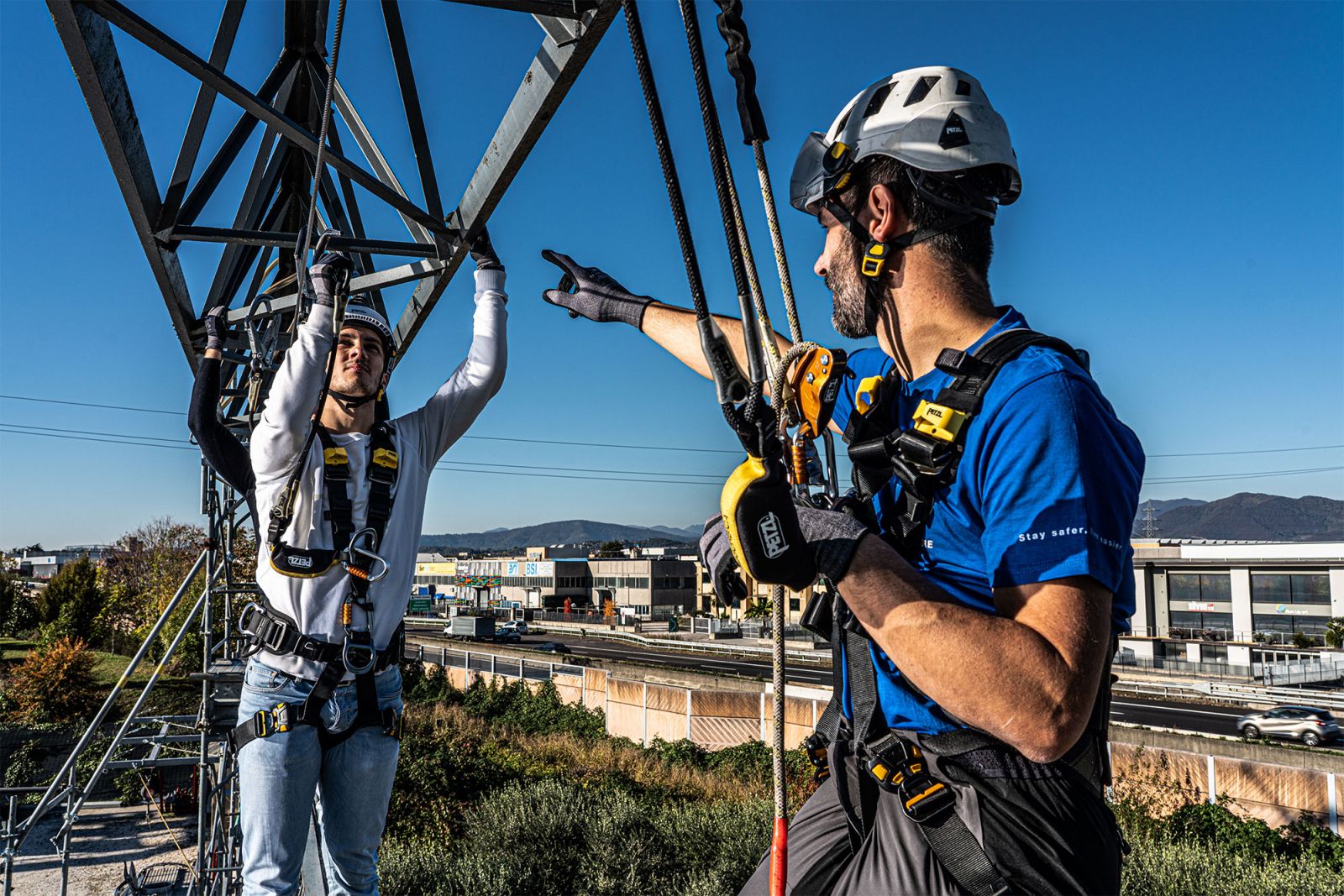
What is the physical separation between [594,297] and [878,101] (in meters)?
1.44

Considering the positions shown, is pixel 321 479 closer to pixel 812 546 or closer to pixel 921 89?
pixel 812 546

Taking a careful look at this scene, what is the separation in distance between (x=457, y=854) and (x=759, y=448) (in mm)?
8089

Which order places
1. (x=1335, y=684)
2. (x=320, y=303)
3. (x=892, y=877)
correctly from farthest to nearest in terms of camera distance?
1. (x=1335, y=684)
2. (x=320, y=303)
3. (x=892, y=877)

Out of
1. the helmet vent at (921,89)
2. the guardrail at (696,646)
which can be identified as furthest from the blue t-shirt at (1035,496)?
the guardrail at (696,646)

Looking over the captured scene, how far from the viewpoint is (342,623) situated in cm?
282

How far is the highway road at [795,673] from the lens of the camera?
25672mm

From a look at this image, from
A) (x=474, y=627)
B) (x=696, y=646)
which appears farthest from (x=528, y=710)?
(x=474, y=627)

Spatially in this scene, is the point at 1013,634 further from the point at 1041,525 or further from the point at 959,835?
the point at 959,835

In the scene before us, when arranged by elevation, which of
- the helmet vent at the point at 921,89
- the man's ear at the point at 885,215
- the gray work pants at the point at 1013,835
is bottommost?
the gray work pants at the point at 1013,835

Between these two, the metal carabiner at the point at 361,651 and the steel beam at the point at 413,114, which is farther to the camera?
the steel beam at the point at 413,114

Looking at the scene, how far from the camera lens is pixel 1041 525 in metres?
1.41

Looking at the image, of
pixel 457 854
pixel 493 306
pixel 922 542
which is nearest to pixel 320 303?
pixel 493 306

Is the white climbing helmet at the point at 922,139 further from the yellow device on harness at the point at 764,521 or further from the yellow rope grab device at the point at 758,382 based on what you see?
the yellow device on harness at the point at 764,521

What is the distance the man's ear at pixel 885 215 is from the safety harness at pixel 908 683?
31cm
